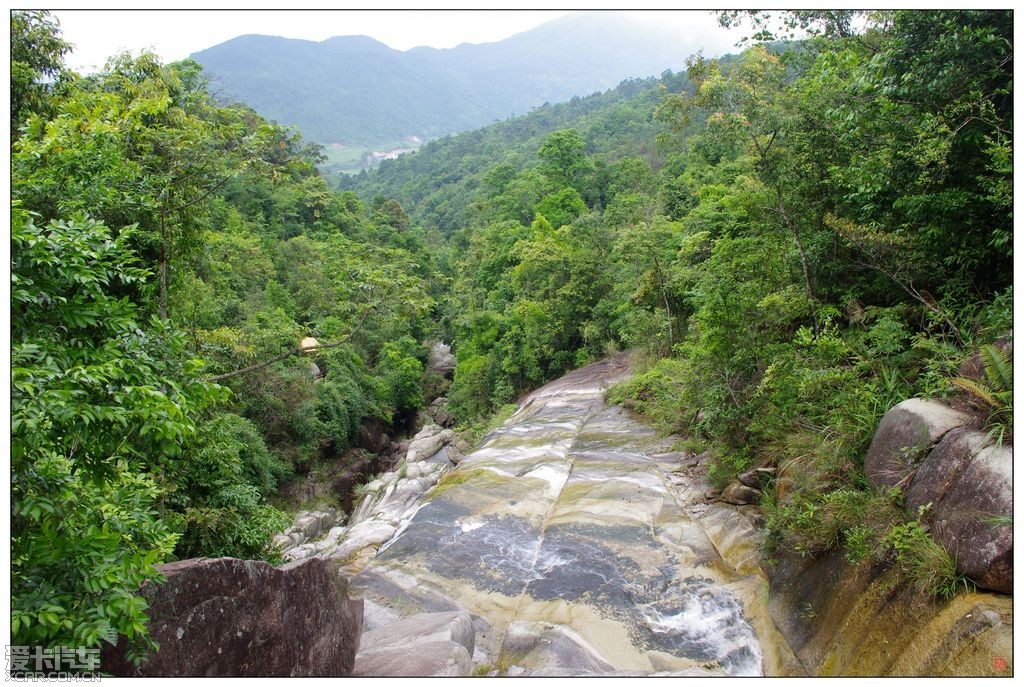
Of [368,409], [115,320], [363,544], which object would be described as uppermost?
[115,320]

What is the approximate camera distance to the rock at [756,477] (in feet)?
27.0

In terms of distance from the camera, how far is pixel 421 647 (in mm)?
5473

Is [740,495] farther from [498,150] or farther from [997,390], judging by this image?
[498,150]

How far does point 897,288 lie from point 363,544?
8.41 m

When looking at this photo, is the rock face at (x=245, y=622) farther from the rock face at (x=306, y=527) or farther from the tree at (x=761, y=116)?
the rock face at (x=306, y=527)

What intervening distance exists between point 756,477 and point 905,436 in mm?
2887

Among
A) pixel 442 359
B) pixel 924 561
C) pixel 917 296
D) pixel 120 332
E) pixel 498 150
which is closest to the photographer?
pixel 120 332

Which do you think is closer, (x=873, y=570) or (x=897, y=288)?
(x=873, y=570)

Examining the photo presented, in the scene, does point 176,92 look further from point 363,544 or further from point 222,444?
point 363,544

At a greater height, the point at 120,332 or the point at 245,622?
the point at 120,332

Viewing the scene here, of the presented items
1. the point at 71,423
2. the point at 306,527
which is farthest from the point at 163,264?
the point at 306,527
